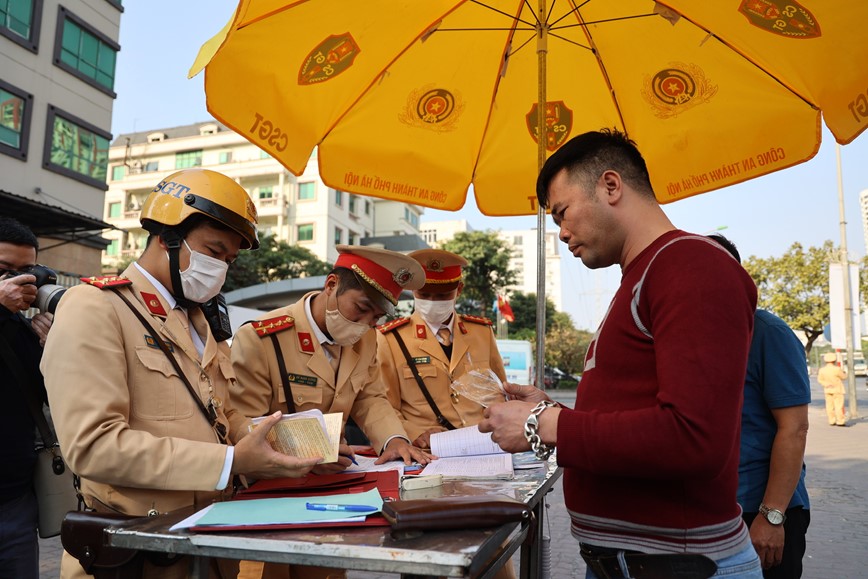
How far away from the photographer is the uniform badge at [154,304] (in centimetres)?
210

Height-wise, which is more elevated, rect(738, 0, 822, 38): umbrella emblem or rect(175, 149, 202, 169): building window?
rect(175, 149, 202, 169): building window

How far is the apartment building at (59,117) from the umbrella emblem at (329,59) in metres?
13.9

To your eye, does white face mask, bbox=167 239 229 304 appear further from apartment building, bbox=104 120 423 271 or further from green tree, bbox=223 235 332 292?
apartment building, bbox=104 120 423 271

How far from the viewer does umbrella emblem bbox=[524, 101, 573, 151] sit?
3910 mm

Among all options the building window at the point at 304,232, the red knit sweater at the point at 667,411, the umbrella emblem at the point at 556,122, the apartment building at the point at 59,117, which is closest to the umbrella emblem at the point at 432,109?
the umbrella emblem at the point at 556,122

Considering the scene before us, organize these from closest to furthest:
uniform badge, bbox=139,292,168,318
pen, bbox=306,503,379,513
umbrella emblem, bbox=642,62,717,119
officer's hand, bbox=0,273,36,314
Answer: pen, bbox=306,503,379,513 < uniform badge, bbox=139,292,168,318 < officer's hand, bbox=0,273,36,314 < umbrella emblem, bbox=642,62,717,119

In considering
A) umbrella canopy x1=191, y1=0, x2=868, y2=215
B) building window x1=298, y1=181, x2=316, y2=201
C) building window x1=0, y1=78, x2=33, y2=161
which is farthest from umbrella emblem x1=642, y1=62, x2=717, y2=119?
building window x1=298, y1=181, x2=316, y2=201

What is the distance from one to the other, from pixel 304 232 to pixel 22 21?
2899cm

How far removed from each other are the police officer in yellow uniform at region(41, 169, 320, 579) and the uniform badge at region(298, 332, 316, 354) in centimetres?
72

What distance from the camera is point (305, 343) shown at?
10.4 ft

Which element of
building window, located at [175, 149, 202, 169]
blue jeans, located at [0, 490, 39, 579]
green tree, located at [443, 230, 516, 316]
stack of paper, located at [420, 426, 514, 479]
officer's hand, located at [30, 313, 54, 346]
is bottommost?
blue jeans, located at [0, 490, 39, 579]

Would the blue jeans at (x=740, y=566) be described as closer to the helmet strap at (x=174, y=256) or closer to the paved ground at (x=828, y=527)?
the helmet strap at (x=174, y=256)

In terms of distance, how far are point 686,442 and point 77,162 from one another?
2104 centimetres

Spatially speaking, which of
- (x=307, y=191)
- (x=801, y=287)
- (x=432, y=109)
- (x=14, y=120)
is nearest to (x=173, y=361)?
(x=432, y=109)
